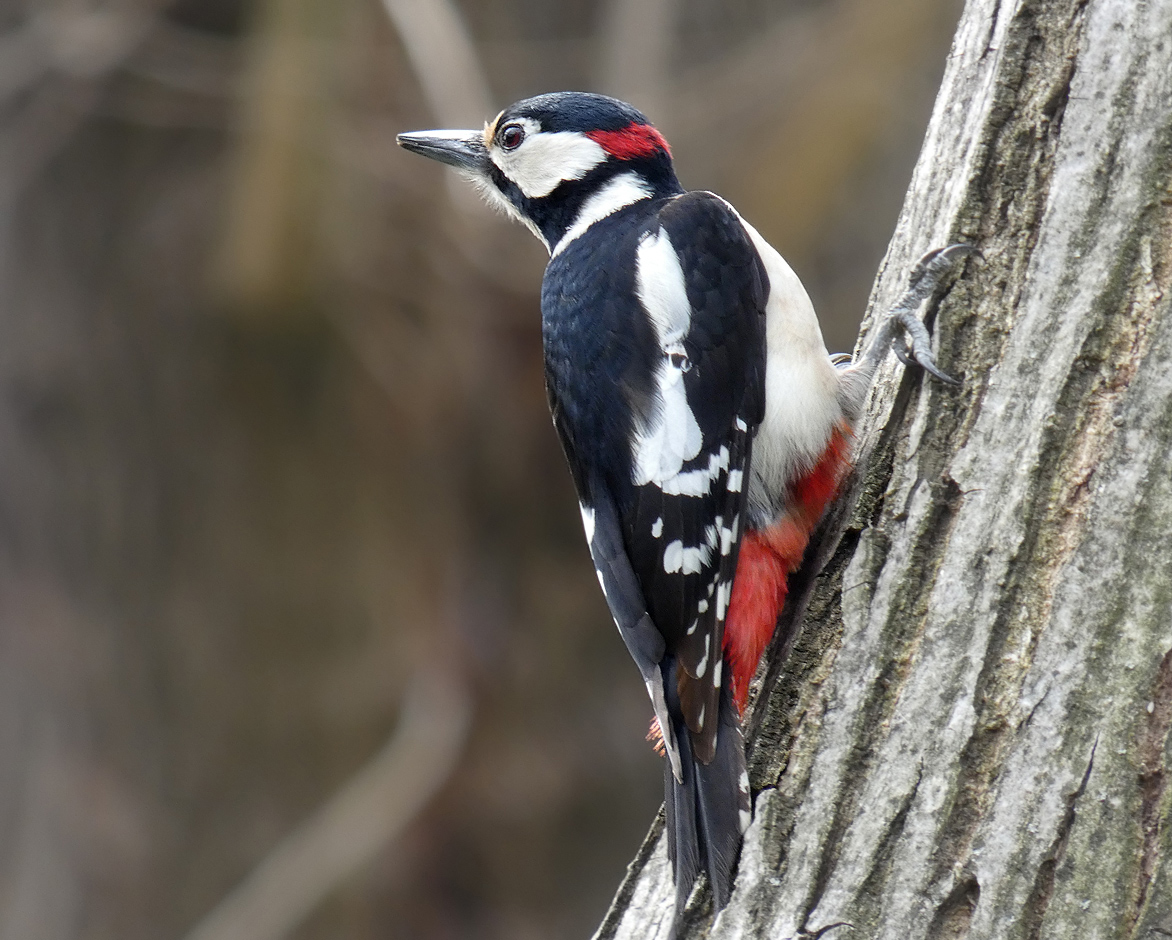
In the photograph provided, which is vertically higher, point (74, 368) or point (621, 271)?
point (74, 368)

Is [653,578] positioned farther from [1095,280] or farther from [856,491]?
[1095,280]

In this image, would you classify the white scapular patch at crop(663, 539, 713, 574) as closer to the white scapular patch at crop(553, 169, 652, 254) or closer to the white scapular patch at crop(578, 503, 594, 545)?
the white scapular patch at crop(578, 503, 594, 545)

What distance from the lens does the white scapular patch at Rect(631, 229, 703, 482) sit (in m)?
2.07

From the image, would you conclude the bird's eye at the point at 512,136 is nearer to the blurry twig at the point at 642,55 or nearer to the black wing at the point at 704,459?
the black wing at the point at 704,459

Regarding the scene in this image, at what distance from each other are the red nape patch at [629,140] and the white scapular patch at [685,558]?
38.2 inches

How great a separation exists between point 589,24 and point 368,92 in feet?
2.93

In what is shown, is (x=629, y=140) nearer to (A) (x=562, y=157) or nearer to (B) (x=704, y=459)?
(A) (x=562, y=157)

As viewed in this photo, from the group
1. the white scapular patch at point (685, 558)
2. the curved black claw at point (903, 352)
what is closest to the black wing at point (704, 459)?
the white scapular patch at point (685, 558)

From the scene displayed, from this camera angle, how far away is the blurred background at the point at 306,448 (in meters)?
3.65

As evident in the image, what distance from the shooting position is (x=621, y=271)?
2223 millimetres

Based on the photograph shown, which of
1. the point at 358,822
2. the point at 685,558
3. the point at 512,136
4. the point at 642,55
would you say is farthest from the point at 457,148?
the point at 358,822

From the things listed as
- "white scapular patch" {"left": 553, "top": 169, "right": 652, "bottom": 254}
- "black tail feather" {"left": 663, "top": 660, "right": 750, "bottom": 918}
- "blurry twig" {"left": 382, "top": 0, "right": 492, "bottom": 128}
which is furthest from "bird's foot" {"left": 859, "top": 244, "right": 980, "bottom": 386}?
"blurry twig" {"left": 382, "top": 0, "right": 492, "bottom": 128}

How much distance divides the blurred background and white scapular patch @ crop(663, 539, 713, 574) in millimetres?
1656

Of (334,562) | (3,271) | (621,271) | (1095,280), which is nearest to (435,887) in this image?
(334,562)
